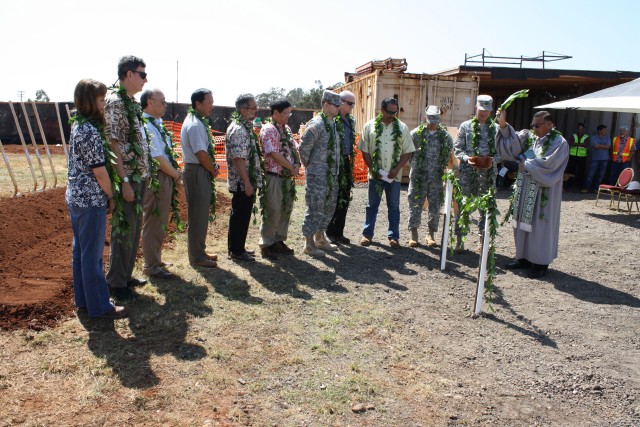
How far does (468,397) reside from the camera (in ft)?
11.8

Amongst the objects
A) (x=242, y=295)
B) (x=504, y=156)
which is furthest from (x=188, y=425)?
→ (x=504, y=156)

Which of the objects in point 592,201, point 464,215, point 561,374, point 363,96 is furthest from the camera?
point 363,96

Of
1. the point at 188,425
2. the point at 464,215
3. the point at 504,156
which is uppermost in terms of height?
the point at 504,156

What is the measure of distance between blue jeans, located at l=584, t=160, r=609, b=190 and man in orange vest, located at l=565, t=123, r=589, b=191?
25.5 inches

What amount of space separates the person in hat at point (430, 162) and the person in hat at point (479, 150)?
0.83 ft

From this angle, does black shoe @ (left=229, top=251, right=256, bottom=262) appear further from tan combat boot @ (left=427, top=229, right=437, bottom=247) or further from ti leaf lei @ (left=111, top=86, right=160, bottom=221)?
tan combat boot @ (left=427, top=229, right=437, bottom=247)

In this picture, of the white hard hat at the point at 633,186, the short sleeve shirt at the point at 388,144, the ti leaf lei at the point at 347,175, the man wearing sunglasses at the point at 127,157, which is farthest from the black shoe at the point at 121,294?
the white hard hat at the point at 633,186

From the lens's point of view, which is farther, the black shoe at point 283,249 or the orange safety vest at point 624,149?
the orange safety vest at point 624,149

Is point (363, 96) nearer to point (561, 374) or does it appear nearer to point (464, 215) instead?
point (464, 215)

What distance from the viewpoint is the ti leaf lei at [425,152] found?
24.0ft

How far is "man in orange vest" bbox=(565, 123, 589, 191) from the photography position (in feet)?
50.2

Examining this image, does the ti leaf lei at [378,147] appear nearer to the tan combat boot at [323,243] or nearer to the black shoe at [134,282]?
the tan combat boot at [323,243]

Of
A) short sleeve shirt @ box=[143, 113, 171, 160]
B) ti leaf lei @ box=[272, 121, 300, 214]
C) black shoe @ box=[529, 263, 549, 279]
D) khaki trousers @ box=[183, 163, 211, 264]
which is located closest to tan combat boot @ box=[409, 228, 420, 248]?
black shoe @ box=[529, 263, 549, 279]

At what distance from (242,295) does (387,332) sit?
4.97 ft
